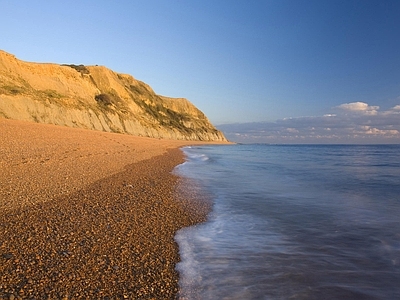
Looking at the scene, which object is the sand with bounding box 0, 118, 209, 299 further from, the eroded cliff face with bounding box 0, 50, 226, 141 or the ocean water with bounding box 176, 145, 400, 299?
the eroded cliff face with bounding box 0, 50, 226, 141

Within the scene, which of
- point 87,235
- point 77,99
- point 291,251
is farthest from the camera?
point 77,99

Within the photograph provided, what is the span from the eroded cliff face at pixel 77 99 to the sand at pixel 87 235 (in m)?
34.8

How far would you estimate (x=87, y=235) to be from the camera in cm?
524

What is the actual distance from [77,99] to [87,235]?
2142 inches

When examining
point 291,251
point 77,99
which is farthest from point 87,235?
point 77,99

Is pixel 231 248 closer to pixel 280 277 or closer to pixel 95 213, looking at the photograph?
pixel 280 277

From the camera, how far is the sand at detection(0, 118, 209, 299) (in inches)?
143

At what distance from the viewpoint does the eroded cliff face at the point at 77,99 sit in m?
40.8

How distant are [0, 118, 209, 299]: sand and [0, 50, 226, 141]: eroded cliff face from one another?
3477 cm

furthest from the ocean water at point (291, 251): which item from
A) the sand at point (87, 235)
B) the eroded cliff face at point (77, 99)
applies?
the eroded cliff face at point (77, 99)

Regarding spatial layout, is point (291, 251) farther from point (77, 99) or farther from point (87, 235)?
point (77, 99)

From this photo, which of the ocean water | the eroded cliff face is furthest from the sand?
the eroded cliff face

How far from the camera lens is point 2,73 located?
4247 centimetres

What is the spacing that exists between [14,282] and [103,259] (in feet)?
3.78
